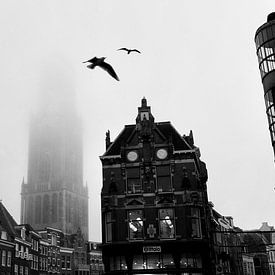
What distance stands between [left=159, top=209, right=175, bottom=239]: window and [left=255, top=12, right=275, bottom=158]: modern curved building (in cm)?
1249

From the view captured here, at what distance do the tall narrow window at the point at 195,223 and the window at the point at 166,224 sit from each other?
1952 millimetres

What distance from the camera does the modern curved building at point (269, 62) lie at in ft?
119

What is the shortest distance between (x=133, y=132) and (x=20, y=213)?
448 feet

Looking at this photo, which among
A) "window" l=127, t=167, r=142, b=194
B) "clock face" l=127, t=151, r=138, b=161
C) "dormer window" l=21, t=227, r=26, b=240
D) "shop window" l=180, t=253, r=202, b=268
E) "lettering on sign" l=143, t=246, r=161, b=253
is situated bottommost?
"shop window" l=180, t=253, r=202, b=268

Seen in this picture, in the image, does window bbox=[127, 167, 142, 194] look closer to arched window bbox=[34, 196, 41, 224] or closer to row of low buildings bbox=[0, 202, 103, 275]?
row of low buildings bbox=[0, 202, 103, 275]

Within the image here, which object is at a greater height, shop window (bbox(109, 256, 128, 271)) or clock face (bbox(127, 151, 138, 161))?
clock face (bbox(127, 151, 138, 161))

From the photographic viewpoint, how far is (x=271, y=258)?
110875 millimetres

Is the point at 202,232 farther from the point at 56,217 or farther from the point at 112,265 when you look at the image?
the point at 56,217

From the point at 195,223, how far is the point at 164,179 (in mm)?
5377

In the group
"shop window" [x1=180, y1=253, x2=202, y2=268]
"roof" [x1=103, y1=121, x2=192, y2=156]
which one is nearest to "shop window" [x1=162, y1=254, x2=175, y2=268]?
"shop window" [x1=180, y1=253, x2=202, y2=268]

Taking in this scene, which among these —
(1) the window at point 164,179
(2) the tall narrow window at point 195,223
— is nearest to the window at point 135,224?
(1) the window at point 164,179

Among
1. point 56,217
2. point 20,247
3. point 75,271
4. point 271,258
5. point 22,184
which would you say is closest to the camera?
point 20,247

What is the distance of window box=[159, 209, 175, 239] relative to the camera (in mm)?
41969

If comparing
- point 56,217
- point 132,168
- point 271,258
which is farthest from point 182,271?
point 56,217
